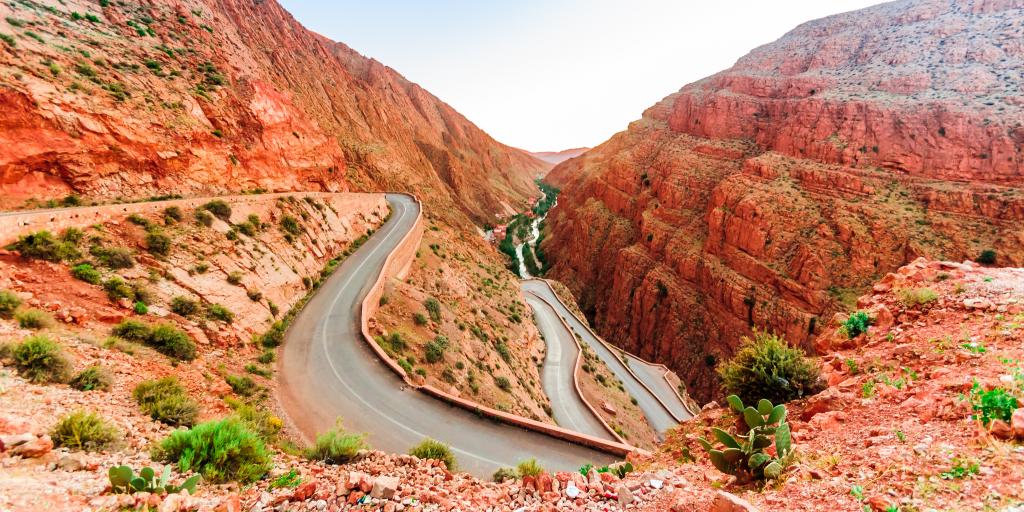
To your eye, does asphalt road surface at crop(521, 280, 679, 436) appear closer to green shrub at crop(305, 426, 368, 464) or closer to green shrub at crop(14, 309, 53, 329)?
green shrub at crop(305, 426, 368, 464)

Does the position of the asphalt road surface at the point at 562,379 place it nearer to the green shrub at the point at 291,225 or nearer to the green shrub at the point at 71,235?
the green shrub at the point at 291,225

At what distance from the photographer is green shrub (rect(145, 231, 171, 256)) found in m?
11.9

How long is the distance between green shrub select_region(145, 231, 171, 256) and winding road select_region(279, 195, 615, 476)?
4849 millimetres

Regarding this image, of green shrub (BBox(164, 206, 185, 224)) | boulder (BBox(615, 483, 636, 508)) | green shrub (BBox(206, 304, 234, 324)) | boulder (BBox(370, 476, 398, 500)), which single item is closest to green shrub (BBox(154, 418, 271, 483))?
boulder (BBox(370, 476, 398, 500))

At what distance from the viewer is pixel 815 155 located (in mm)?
40125

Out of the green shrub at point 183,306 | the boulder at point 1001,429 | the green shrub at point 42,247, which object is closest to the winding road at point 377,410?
the green shrub at point 183,306

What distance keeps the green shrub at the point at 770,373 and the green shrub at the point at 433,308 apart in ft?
45.8

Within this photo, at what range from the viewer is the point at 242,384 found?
1018cm

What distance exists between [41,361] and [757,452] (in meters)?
11.4

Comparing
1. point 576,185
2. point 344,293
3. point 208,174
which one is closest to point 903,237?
point 344,293

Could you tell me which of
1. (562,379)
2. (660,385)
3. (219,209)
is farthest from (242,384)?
(660,385)

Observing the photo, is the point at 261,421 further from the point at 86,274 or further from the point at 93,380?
the point at 86,274

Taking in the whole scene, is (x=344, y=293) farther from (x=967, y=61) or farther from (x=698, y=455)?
(x=967, y=61)

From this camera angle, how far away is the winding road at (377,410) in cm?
1019
